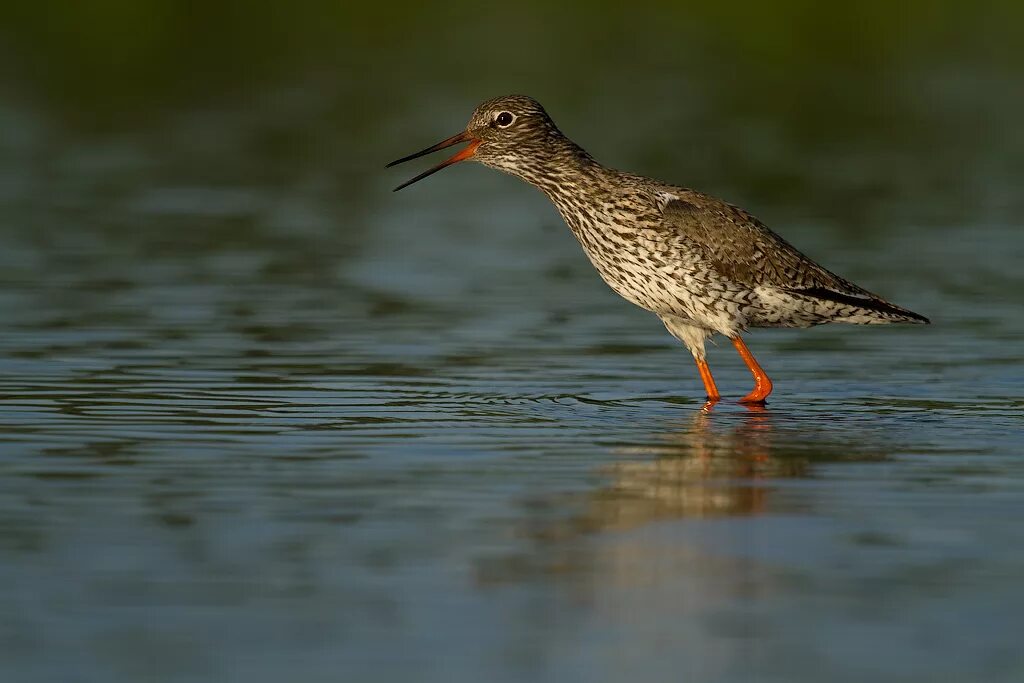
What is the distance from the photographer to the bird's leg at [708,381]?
1557 cm

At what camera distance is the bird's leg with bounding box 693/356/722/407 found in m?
15.6

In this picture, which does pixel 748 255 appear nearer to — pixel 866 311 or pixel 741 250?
pixel 741 250

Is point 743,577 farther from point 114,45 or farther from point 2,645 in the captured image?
point 114,45

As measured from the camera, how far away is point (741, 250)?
15797 mm

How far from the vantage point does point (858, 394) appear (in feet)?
50.6

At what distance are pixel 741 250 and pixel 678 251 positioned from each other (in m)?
0.66

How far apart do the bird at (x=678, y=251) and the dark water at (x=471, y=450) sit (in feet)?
1.95

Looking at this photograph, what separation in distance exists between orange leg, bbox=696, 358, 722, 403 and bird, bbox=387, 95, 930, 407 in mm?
12

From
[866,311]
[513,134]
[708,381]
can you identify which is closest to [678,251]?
[708,381]

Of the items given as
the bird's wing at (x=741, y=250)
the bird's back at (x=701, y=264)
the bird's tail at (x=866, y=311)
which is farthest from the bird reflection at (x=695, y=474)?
the bird's tail at (x=866, y=311)

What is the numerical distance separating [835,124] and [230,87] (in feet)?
42.9

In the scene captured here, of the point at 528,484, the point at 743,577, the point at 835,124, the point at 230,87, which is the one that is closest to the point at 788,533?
the point at 743,577

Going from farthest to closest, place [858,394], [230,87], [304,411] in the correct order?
[230,87] → [858,394] → [304,411]

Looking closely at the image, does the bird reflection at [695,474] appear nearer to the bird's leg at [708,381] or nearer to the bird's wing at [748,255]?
the bird's leg at [708,381]
